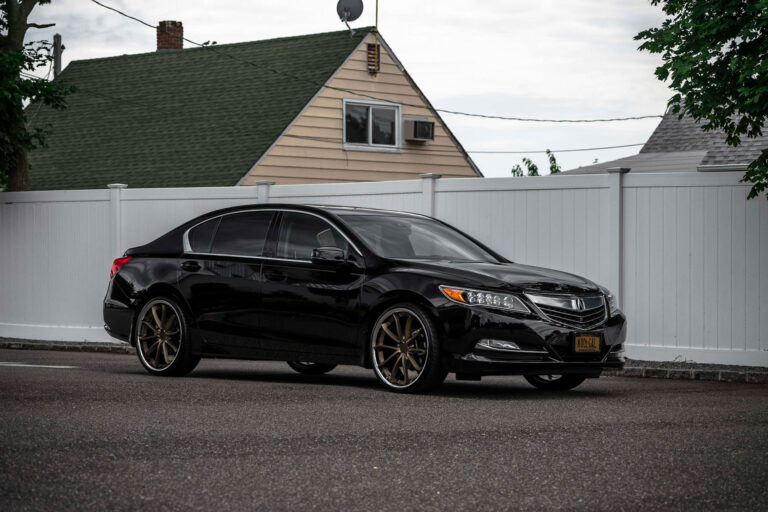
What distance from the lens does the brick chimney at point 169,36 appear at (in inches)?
1400

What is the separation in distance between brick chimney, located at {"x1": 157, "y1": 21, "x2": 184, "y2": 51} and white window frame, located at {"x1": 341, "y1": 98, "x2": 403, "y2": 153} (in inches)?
350

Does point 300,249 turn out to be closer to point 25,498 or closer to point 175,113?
point 25,498

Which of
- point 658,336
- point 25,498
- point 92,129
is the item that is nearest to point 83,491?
point 25,498

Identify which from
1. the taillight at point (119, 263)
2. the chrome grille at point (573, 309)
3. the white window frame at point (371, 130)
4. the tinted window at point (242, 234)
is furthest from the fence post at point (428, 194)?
the white window frame at point (371, 130)

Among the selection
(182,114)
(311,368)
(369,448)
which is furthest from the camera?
(182,114)

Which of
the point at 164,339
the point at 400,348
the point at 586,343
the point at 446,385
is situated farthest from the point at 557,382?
the point at 164,339

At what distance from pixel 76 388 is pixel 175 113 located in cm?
2028

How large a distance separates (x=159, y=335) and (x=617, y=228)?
17.4 ft

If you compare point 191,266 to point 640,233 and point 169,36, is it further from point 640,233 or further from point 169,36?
point 169,36

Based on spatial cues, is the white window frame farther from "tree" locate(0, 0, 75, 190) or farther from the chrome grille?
the chrome grille

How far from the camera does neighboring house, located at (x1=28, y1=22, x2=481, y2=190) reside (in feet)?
89.8

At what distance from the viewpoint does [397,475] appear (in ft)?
20.4

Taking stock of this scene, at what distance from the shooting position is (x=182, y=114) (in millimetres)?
29625

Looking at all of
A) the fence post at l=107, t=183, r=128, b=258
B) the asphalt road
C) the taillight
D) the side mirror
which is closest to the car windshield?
the side mirror
